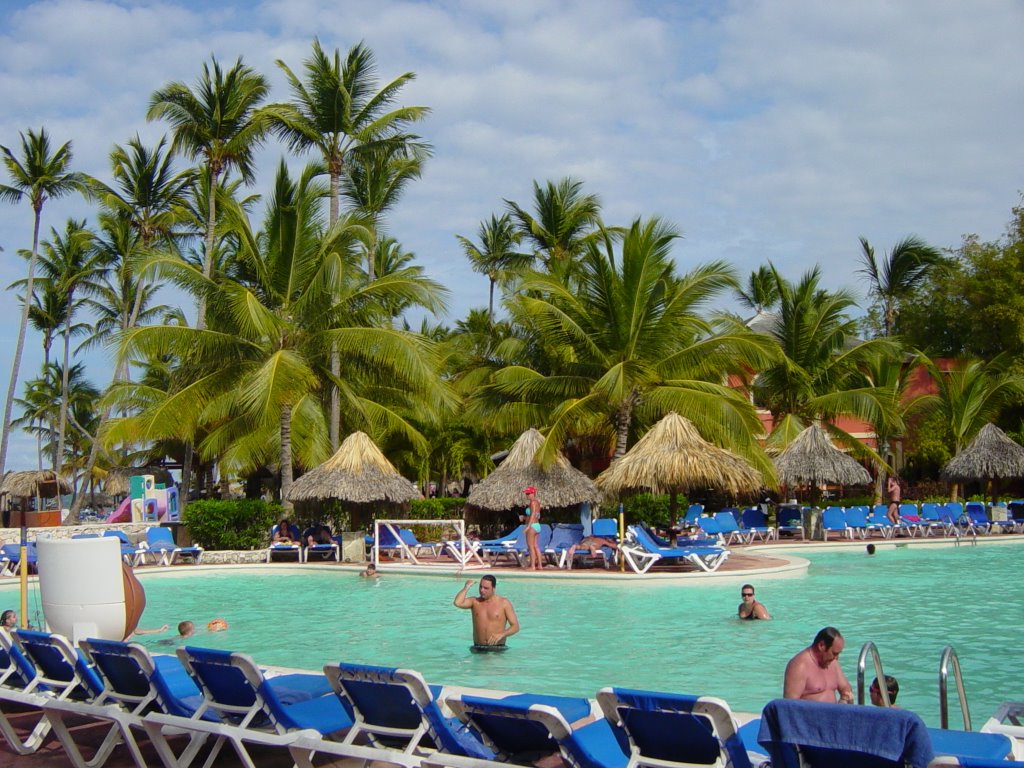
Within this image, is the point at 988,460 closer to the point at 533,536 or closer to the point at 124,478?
the point at 533,536

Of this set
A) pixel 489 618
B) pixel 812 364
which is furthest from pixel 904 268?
pixel 489 618

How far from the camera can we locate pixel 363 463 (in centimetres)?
2120

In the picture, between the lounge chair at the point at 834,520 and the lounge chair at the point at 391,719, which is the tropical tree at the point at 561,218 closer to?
the lounge chair at the point at 834,520

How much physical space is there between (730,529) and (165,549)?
11747 mm

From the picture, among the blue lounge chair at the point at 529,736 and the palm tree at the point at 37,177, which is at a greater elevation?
the palm tree at the point at 37,177

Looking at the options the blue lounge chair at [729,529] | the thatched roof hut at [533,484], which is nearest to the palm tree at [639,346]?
the thatched roof hut at [533,484]

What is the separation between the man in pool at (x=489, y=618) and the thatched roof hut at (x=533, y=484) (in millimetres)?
10515

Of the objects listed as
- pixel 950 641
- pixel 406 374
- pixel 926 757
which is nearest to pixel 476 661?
pixel 950 641

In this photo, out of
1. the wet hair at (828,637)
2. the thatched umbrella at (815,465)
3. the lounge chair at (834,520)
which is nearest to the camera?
the wet hair at (828,637)

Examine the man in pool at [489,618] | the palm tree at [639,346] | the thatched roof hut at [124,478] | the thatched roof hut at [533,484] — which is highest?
the palm tree at [639,346]

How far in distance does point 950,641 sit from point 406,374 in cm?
1358

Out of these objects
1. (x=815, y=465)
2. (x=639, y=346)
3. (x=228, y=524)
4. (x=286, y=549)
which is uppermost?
(x=639, y=346)

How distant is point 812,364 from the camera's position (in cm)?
2886

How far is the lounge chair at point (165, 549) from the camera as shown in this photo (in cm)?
1980
